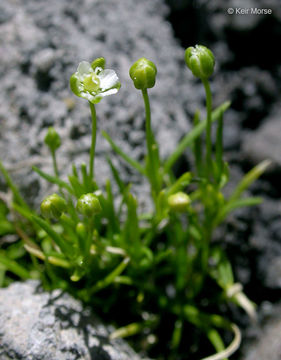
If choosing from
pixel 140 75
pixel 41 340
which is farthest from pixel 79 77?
pixel 41 340

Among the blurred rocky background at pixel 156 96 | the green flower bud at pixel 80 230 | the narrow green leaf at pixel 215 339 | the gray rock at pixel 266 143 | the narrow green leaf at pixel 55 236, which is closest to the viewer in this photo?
the narrow green leaf at pixel 55 236

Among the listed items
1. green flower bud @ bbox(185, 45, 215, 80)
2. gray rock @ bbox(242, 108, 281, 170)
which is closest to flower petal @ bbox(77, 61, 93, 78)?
green flower bud @ bbox(185, 45, 215, 80)

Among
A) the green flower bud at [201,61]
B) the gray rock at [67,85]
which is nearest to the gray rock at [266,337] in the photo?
the gray rock at [67,85]

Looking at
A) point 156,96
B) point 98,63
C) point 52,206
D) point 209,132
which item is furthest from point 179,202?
point 156,96

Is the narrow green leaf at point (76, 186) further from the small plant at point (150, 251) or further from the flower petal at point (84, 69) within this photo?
the flower petal at point (84, 69)

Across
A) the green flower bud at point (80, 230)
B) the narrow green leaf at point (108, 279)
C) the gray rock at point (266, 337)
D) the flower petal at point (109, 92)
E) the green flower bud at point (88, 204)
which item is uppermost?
the flower petal at point (109, 92)

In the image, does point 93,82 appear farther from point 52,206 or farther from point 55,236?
point 55,236

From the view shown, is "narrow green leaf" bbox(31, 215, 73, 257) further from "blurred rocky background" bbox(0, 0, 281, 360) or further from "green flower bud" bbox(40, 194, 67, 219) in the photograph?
"blurred rocky background" bbox(0, 0, 281, 360)
